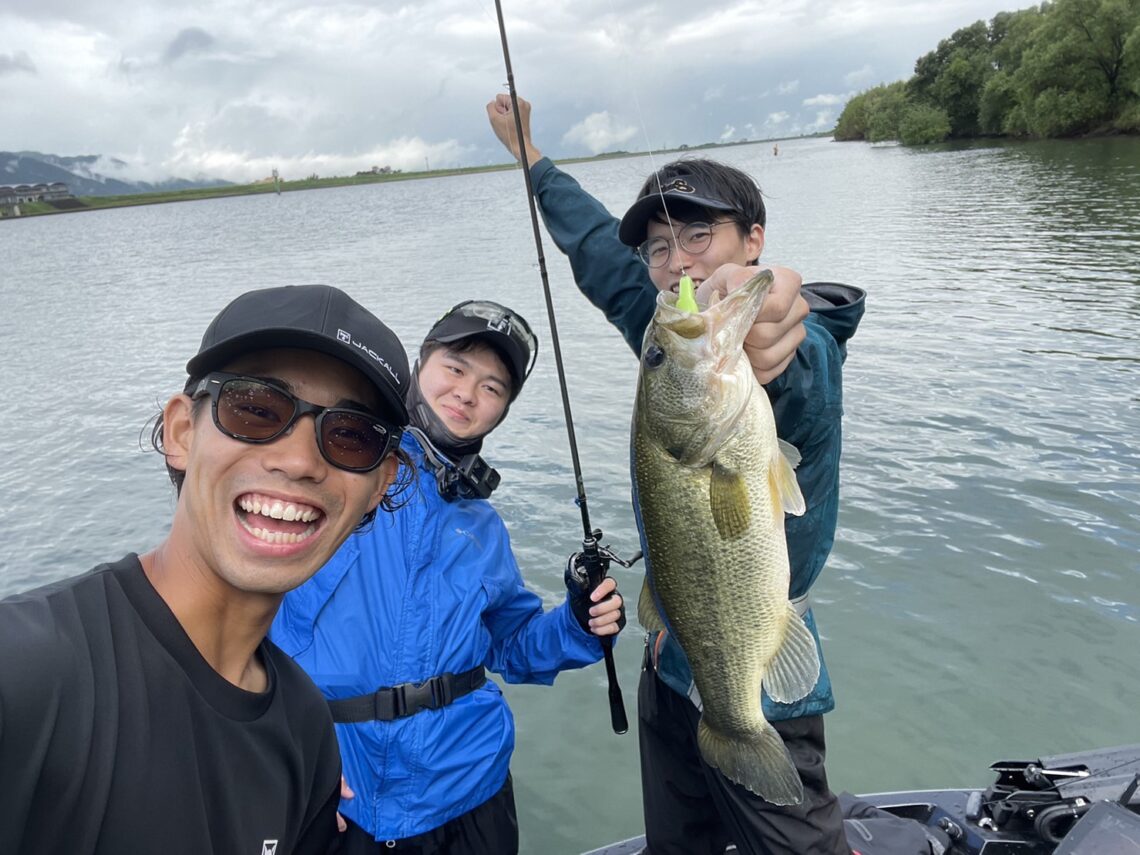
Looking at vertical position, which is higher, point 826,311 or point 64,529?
point 826,311

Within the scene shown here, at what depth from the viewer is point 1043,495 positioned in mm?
7590

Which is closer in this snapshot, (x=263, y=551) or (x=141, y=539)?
(x=263, y=551)

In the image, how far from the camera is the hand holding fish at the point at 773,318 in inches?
82.0

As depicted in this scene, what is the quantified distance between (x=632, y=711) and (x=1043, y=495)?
4.84 meters

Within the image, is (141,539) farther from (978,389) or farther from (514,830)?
(978,389)

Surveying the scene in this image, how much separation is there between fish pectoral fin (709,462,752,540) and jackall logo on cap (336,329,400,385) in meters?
0.94

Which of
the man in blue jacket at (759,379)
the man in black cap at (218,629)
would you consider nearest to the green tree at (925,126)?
the man in blue jacket at (759,379)

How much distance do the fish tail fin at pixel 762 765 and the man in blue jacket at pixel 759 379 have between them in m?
0.15

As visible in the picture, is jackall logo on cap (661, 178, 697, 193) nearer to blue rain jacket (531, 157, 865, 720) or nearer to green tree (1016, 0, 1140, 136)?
blue rain jacket (531, 157, 865, 720)

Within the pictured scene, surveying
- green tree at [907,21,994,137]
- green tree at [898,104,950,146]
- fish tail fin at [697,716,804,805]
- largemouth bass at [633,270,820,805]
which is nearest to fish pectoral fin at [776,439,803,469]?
largemouth bass at [633,270,820,805]

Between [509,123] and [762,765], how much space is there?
3.24 m

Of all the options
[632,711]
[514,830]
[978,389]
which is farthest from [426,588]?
[978,389]

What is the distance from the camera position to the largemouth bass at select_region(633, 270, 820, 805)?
83.7 inches

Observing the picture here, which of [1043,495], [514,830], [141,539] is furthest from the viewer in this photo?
[141,539]
